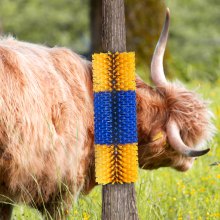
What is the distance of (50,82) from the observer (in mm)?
5527

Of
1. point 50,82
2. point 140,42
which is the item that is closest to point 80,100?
point 50,82

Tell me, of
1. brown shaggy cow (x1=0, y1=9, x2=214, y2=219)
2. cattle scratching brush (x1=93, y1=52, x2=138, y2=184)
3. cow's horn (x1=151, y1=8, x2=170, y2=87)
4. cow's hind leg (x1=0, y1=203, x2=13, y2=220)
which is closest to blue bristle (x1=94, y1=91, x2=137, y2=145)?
cattle scratching brush (x1=93, y1=52, x2=138, y2=184)

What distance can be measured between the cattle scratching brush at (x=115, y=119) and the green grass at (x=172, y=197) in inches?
19.6

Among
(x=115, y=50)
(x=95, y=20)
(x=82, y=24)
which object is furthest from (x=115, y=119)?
(x=82, y=24)

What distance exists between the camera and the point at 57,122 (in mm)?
5473

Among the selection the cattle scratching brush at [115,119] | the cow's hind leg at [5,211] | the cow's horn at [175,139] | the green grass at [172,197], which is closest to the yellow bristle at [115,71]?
the cattle scratching brush at [115,119]

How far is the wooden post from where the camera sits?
487cm

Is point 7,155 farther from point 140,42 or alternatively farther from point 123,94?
point 140,42

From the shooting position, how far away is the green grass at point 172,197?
18.3 ft

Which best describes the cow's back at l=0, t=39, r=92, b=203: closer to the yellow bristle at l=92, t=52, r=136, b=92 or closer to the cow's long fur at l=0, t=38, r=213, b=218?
the cow's long fur at l=0, t=38, r=213, b=218

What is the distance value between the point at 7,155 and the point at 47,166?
45cm

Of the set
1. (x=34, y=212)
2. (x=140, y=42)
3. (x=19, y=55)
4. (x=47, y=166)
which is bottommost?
(x=34, y=212)

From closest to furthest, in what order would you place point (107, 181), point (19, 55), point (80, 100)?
point (107, 181), point (19, 55), point (80, 100)

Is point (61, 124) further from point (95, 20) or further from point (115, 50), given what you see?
point (95, 20)
